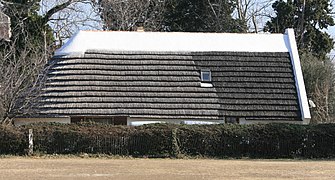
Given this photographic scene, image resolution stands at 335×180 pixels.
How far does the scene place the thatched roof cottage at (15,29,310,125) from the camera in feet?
81.5

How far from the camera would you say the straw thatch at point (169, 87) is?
977 inches

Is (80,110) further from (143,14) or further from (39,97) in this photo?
(143,14)

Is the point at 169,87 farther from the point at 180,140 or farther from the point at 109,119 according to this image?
the point at 180,140

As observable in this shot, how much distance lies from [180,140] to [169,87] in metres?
5.00

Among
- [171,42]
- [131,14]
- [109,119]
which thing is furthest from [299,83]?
[131,14]

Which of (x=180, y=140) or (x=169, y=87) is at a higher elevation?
Answer: (x=169, y=87)

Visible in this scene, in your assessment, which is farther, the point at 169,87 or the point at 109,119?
the point at 169,87

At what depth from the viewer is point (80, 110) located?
80.0 ft

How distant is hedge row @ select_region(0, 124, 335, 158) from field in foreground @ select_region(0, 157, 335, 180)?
130cm

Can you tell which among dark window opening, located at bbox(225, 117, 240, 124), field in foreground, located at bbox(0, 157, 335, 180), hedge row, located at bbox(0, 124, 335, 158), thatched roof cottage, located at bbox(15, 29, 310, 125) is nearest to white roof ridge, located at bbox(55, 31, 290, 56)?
thatched roof cottage, located at bbox(15, 29, 310, 125)

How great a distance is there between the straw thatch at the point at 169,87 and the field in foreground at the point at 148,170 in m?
5.39

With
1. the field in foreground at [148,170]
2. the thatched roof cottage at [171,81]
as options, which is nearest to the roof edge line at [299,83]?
the thatched roof cottage at [171,81]

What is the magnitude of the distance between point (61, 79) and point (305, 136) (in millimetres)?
10178

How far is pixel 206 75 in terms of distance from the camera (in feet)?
88.6
